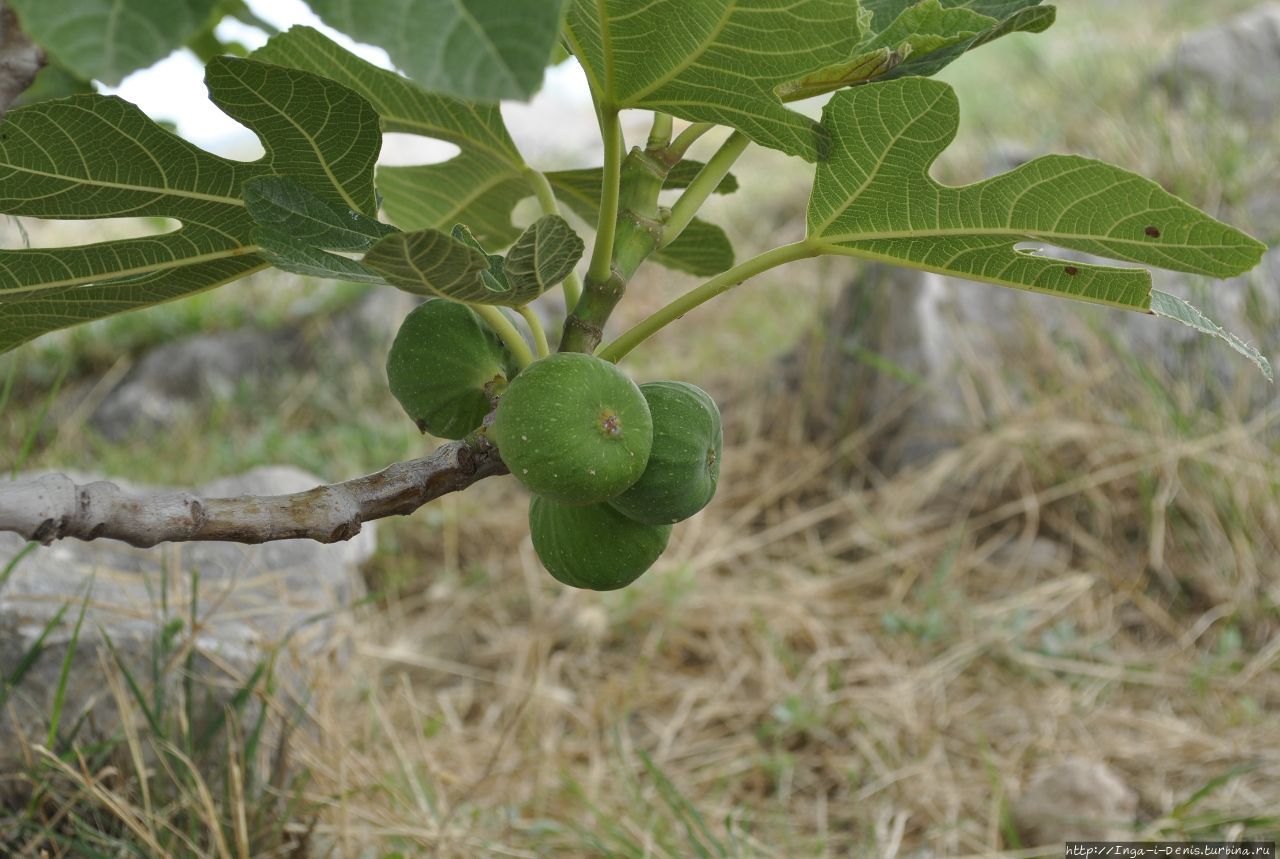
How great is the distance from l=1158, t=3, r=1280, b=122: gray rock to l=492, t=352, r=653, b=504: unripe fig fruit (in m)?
5.33

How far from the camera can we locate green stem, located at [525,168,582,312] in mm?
926

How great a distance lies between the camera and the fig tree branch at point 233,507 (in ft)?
2.16

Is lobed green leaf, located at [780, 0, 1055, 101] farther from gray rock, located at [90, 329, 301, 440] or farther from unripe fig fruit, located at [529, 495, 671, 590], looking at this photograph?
gray rock, located at [90, 329, 301, 440]

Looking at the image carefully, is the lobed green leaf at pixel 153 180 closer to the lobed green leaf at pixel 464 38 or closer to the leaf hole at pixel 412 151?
the lobed green leaf at pixel 464 38

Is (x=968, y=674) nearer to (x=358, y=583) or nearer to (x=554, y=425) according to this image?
(x=358, y=583)

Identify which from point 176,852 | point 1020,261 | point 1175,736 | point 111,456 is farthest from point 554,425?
point 111,456

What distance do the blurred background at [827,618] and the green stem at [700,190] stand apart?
925 millimetres

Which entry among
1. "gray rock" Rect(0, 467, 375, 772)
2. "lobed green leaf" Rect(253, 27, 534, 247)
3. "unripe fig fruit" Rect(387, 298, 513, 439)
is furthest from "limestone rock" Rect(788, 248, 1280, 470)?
"unripe fig fruit" Rect(387, 298, 513, 439)

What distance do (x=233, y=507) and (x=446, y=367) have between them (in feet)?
0.77

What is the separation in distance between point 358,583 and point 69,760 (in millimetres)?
1402

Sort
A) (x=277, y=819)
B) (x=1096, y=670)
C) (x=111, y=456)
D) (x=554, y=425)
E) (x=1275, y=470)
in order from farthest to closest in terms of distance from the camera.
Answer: (x=111, y=456) < (x=1275, y=470) < (x=1096, y=670) < (x=277, y=819) < (x=554, y=425)

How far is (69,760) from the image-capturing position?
1535mm

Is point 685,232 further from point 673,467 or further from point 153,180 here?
point 153,180

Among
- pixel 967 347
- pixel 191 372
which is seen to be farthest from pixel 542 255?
pixel 191 372
